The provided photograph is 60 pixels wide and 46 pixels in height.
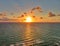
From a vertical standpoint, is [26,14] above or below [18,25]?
above

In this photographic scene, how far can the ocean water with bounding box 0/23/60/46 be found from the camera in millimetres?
1949

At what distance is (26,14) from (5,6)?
29 centimetres

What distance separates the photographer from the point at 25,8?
80.4 inches

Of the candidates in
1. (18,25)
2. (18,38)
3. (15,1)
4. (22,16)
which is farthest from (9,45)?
(15,1)

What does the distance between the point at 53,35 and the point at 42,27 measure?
0.17 metres

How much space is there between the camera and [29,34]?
2.00 meters

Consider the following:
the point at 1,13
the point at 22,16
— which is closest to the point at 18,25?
the point at 22,16

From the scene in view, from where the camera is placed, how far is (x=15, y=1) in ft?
6.65

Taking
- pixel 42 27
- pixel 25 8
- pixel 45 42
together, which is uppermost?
pixel 25 8

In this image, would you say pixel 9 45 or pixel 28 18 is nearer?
pixel 9 45

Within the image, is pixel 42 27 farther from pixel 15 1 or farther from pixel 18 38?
pixel 15 1

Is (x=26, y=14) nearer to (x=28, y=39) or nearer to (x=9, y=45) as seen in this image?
(x=28, y=39)

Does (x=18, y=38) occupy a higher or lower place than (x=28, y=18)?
lower

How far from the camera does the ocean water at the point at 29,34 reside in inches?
76.7
